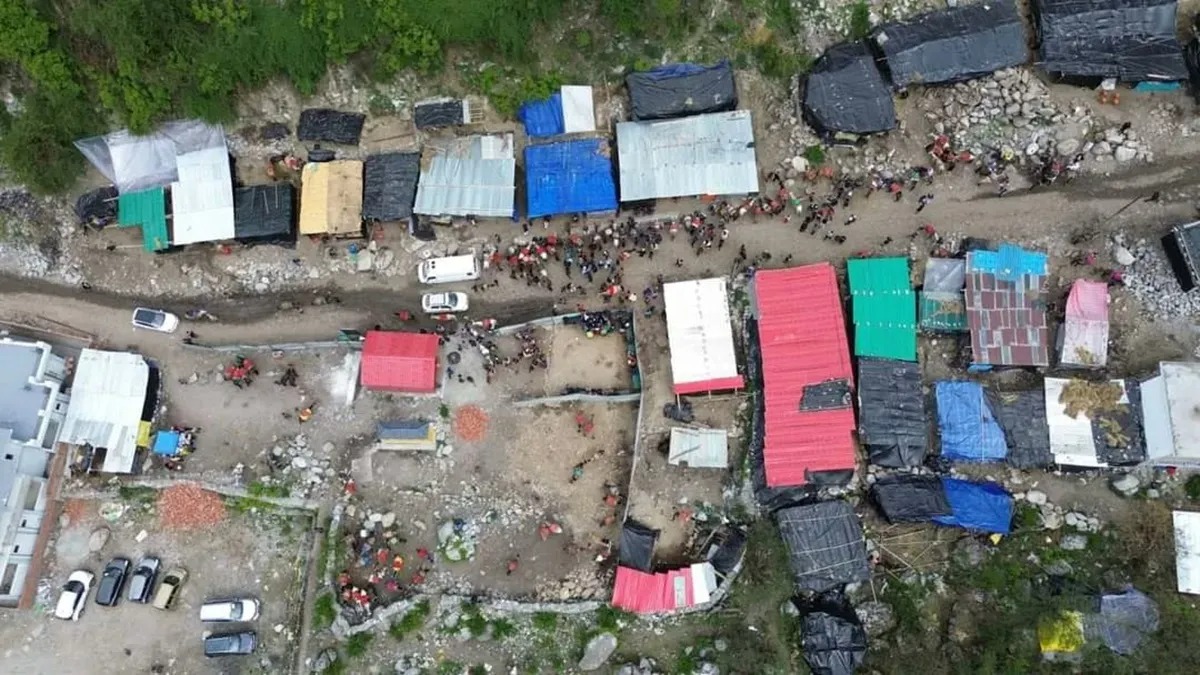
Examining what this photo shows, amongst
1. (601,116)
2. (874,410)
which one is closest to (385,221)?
(601,116)

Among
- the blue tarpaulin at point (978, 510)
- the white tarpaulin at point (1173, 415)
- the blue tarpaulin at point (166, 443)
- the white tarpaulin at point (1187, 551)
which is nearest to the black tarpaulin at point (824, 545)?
the blue tarpaulin at point (978, 510)

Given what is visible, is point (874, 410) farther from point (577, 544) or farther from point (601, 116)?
point (601, 116)

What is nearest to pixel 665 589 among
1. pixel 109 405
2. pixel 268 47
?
pixel 109 405

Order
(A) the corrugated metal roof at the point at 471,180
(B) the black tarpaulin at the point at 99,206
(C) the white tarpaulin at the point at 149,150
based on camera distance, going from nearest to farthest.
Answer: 1. (A) the corrugated metal roof at the point at 471,180
2. (C) the white tarpaulin at the point at 149,150
3. (B) the black tarpaulin at the point at 99,206

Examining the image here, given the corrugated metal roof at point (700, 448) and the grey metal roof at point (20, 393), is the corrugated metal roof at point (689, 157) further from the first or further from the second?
the grey metal roof at point (20, 393)

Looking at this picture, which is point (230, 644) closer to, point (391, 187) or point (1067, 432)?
point (391, 187)

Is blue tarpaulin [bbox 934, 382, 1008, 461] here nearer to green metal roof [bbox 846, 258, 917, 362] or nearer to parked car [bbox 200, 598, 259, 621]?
green metal roof [bbox 846, 258, 917, 362]

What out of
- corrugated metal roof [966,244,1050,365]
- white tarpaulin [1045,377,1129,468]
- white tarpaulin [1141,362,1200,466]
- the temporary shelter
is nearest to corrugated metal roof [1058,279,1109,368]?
corrugated metal roof [966,244,1050,365]
